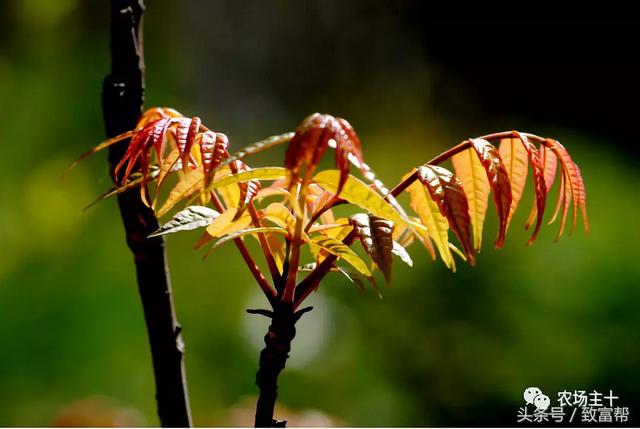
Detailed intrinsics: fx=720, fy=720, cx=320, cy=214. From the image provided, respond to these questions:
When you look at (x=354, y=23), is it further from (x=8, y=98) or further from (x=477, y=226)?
(x=477, y=226)

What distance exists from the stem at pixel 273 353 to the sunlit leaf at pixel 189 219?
0.07 meters

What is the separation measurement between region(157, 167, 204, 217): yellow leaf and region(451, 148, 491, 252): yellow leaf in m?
0.18

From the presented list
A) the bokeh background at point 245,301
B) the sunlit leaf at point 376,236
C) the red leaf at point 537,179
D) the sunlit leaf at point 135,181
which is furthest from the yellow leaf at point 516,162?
the bokeh background at point 245,301

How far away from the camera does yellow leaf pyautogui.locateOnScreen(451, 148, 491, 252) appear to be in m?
0.51

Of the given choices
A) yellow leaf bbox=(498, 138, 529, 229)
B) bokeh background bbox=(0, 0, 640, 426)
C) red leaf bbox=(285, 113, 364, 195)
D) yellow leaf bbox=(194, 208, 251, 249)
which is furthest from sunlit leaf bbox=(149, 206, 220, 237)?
bokeh background bbox=(0, 0, 640, 426)

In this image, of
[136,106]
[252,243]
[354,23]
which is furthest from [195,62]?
[136,106]

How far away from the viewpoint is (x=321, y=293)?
1.89 m

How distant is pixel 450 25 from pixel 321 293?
1.34m

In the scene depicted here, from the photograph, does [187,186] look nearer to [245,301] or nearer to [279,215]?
[279,215]

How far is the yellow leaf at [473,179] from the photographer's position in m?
0.51

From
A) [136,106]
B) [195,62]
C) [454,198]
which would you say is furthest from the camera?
[195,62]

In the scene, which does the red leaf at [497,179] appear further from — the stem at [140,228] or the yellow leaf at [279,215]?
the stem at [140,228]

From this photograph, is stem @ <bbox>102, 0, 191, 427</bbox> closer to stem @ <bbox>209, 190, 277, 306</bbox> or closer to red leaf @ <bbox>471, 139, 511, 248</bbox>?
stem @ <bbox>209, 190, 277, 306</bbox>

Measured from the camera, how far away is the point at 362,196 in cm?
43
